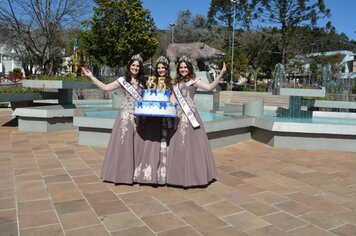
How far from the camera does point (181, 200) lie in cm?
397

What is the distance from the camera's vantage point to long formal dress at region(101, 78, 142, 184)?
14.4 ft

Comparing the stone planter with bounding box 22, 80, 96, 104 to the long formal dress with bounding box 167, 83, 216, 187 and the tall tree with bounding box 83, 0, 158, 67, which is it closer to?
the long formal dress with bounding box 167, 83, 216, 187

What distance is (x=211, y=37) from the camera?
41219 millimetres

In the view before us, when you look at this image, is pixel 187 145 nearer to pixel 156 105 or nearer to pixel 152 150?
pixel 152 150

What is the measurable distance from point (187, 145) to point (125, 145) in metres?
0.77

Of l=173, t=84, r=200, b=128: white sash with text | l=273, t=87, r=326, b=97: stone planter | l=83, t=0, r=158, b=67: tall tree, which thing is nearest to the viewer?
l=173, t=84, r=200, b=128: white sash with text

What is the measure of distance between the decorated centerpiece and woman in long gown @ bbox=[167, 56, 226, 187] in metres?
0.33

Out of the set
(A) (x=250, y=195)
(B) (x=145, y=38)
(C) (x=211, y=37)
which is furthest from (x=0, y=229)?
(C) (x=211, y=37)

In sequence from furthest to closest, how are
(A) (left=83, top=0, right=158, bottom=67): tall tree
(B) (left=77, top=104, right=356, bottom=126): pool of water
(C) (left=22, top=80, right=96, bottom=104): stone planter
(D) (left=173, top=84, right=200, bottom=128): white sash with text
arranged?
1. (A) (left=83, top=0, right=158, bottom=67): tall tree
2. (C) (left=22, top=80, right=96, bottom=104): stone planter
3. (B) (left=77, top=104, right=356, bottom=126): pool of water
4. (D) (left=173, top=84, right=200, bottom=128): white sash with text

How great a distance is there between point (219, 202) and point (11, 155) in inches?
156

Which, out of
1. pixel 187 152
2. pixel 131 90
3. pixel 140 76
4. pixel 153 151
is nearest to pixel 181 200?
pixel 187 152

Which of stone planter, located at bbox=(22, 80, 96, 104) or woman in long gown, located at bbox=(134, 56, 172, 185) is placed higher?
stone planter, located at bbox=(22, 80, 96, 104)

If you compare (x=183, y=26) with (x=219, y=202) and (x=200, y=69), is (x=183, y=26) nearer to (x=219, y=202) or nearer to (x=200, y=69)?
(x=200, y=69)

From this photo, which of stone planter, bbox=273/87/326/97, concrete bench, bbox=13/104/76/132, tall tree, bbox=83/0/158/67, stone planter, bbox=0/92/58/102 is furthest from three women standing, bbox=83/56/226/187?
tall tree, bbox=83/0/158/67
